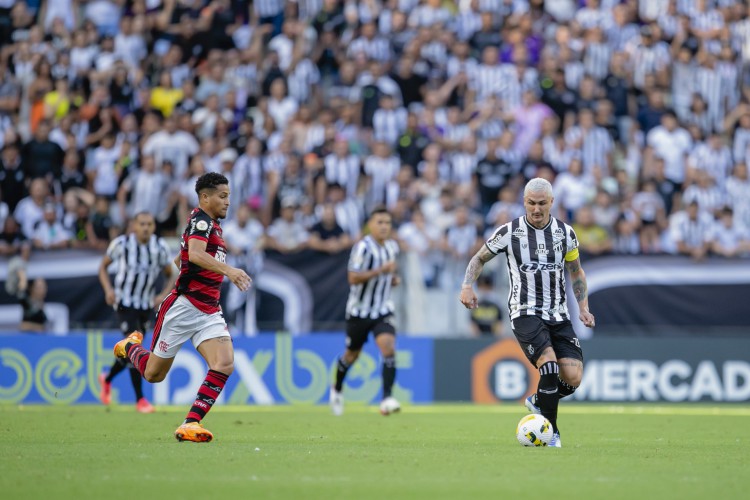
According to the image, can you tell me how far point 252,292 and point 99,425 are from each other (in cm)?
606

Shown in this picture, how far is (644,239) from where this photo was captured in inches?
816

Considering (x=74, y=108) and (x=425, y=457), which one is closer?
(x=425, y=457)

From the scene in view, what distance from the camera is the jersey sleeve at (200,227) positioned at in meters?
10.8

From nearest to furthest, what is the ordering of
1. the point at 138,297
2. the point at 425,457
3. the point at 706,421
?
the point at 425,457
the point at 706,421
the point at 138,297

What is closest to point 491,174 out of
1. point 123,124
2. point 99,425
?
point 123,124

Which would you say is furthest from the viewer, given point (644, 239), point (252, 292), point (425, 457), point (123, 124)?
point (123, 124)

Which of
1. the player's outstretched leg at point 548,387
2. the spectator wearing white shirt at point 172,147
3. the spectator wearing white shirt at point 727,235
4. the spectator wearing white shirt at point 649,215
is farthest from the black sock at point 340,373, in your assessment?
the spectator wearing white shirt at point 727,235

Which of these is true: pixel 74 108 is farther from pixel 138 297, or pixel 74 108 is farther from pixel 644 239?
pixel 644 239

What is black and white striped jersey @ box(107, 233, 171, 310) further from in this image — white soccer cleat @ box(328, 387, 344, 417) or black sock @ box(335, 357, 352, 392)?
white soccer cleat @ box(328, 387, 344, 417)

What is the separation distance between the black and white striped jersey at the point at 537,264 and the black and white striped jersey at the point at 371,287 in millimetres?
5090

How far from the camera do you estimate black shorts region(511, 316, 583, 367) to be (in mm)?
10969

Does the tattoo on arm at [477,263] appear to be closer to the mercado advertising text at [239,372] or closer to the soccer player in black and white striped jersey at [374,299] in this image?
the soccer player in black and white striped jersey at [374,299]

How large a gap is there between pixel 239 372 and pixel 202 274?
26.9 ft

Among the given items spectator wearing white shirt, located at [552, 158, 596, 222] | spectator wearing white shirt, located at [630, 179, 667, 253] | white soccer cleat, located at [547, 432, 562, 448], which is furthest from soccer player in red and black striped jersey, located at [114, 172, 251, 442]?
spectator wearing white shirt, located at [630, 179, 667, 253]
